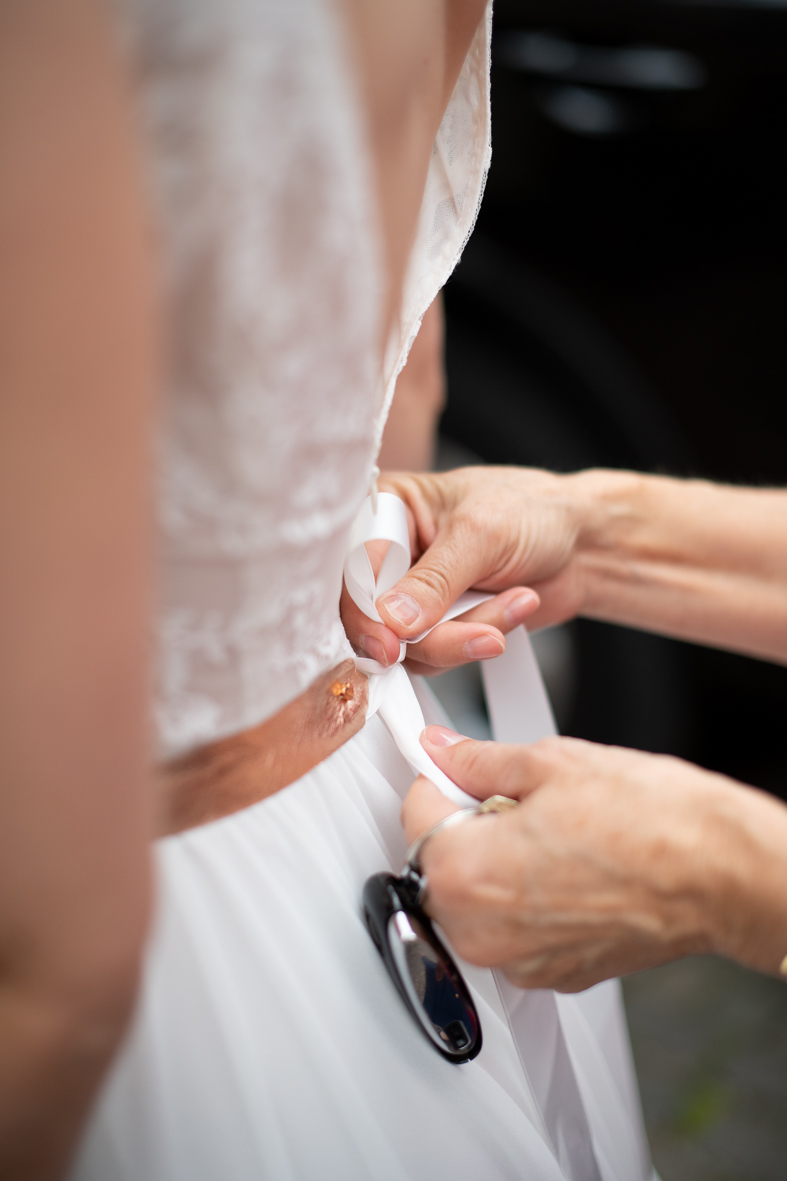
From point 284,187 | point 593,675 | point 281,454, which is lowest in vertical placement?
point 593,675

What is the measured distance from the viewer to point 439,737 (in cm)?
67

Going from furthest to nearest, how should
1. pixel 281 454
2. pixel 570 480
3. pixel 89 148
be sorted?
pixel 570 480, pixel 281 454, pixel 89 148

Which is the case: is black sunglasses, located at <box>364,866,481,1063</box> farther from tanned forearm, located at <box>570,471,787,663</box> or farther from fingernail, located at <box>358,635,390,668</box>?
tanned forearm, located at <box>570,471,787,663</box>

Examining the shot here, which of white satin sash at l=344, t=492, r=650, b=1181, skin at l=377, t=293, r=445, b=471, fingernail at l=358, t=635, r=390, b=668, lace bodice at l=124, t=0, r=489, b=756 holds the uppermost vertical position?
lace bodice at l=124, t=0, r=489, b=756

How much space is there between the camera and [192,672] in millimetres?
489

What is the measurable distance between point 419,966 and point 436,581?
33 centimetres

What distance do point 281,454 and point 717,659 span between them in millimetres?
1565

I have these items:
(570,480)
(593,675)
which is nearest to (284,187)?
(570,480)

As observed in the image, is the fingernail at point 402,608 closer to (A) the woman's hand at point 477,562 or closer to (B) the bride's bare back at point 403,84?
(A) the woman's hand at point 477,562

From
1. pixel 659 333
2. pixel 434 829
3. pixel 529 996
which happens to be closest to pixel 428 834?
pixel 434 829

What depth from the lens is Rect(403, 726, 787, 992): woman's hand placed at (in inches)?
22.5

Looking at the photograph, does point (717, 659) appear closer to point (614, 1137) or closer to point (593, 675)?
point (593, 675)

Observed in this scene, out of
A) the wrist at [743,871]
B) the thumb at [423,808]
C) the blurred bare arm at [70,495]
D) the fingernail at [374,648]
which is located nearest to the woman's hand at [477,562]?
the fingernail at [374,648]

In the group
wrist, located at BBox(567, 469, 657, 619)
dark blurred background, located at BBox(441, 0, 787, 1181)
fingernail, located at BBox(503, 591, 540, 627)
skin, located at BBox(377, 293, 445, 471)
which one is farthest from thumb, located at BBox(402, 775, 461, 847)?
dark blurred background, located at BBox(441, 0, 787, 1181)
